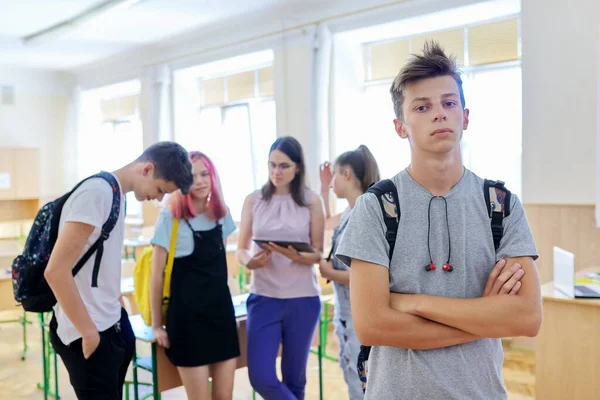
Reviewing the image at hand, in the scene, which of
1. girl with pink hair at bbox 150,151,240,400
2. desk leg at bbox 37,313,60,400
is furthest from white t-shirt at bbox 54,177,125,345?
desk leg at bbox 37,313,60,400

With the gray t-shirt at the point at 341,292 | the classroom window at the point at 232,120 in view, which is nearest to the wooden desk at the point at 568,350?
the gray t-shirt at the point at 341,292

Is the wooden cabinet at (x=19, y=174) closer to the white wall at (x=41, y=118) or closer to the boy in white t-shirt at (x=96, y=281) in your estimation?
the white wall at (x=41, y=118)

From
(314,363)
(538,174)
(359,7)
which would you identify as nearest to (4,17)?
(359,7)

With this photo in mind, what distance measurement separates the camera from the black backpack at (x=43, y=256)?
1933 mm

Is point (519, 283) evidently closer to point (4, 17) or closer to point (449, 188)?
point (449, 188)

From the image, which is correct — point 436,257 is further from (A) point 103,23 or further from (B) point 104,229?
(A) point 103,23

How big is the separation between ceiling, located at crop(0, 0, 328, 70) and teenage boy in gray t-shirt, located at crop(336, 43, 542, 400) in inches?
208

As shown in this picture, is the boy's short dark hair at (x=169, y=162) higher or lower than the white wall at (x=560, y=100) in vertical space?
lower

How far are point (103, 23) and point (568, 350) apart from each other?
6.82 m

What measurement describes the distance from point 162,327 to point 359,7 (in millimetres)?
4360

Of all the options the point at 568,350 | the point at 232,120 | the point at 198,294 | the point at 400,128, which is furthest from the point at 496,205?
the point at 232,120

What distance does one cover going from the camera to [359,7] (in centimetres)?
582

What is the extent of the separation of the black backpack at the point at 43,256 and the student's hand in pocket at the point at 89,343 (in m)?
0.17

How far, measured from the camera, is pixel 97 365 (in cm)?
198
